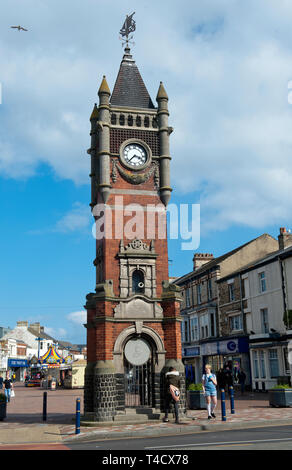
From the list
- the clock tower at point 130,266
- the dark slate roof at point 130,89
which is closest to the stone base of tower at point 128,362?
the clock tower at point 130,266

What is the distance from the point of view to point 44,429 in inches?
640

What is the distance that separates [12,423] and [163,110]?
1497 cm

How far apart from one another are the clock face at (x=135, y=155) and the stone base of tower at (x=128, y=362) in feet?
19.3

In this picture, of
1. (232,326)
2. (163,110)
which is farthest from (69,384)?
(163,110)

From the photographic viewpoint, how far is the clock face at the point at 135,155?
21.0 meters

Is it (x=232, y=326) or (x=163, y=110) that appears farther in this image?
(x=232, y=326)

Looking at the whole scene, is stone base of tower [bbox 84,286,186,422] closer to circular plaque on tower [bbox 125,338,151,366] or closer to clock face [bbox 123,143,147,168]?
circular plaque on tower [bbox 125,338,151,366]

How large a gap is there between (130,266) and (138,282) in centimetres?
80

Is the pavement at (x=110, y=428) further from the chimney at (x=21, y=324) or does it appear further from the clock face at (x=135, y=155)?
the chimney at (x=21, y=324)

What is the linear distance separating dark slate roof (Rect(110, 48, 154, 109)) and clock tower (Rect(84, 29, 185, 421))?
2.8 inches

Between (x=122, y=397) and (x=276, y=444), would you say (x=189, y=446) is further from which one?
(x=122, y=397)

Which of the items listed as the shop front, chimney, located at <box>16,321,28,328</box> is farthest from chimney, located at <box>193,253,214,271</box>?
chimney, located at <box>16,321,28,328</box>

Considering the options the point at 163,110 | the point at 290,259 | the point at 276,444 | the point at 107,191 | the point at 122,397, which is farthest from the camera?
the point at 290,259

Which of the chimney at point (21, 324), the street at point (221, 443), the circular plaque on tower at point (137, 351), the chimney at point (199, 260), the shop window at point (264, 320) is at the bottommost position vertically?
the street at point (221, 443)
